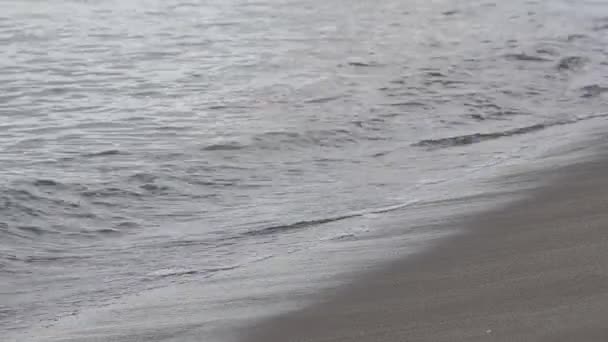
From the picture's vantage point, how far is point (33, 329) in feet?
14.2

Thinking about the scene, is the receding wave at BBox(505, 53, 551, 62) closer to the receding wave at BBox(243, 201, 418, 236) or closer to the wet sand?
the receding wave at BBox(243, 201, 418, 236)

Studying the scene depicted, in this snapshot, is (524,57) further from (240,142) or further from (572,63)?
(240,142)

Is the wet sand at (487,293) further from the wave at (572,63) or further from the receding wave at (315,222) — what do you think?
the wave at (572,63)

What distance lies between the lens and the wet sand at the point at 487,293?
146 inches

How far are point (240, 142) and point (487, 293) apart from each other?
372 centimetres

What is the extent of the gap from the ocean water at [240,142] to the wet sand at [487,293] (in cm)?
22

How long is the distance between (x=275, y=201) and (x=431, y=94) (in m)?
3.14

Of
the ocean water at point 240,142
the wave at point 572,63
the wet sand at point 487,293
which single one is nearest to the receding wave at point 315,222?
the ocean water at point 240,142

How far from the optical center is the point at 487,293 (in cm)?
405

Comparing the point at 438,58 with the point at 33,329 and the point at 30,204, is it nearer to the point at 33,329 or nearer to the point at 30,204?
the point at 30,204

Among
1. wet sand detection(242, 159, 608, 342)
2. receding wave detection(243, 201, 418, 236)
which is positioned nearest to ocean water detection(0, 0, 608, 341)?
receding wave detection(243, 201, 418, 236)

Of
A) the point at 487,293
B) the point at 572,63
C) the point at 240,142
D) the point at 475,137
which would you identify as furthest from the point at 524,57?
the point at 487,293

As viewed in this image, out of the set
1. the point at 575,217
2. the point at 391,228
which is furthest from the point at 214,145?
the point at 575,217

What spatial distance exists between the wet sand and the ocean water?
Result: 22 centimetres
